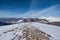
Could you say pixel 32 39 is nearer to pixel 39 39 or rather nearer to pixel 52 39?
pixel 39 39

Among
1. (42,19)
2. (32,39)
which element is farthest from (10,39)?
(42,19)

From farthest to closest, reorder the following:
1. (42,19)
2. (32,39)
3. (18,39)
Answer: (42,19) < (18,39) < (32,39)

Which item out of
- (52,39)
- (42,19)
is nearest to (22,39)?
(52,39)

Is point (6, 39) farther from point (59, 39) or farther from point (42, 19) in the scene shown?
point (42, 19)

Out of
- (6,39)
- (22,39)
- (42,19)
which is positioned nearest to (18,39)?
(22,39)

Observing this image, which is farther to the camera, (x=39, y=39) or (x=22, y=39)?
(x=22, y=39)

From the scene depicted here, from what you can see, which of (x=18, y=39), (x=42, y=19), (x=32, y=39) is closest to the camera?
(x=32, y=39)

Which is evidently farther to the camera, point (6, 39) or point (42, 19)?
point (42, 19)

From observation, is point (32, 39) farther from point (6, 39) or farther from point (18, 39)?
point (6, 39)
